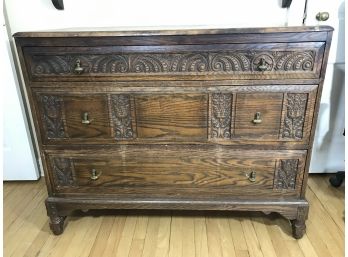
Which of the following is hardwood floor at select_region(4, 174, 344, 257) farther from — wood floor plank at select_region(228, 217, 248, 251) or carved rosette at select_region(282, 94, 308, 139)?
carved rosette at select_region(282, 94, 308, 139)

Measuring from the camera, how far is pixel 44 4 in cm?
161

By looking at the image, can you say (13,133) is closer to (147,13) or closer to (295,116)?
(147,13)

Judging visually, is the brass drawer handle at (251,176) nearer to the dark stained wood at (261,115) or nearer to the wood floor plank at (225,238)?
the dark stained wood at (261,115)

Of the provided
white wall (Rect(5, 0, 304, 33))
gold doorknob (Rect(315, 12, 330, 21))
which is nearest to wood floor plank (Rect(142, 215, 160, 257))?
white wall (Rect(5, 0, 304, 33))

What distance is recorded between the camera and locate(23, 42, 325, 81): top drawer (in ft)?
3.63

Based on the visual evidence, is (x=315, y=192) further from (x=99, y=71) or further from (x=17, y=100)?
(x=17, y=100)

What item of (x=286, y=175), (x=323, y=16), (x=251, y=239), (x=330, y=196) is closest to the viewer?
(x=286, y=175)

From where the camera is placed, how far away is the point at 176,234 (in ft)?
4.84

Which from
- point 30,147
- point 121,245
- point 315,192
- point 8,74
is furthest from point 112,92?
point 315,192


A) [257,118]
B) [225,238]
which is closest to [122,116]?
[257,118]

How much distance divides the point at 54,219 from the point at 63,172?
0.90ft

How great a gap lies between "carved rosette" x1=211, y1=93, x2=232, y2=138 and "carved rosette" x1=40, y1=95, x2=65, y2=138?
0.65m

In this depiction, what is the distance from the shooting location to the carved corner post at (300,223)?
1332 millimetres

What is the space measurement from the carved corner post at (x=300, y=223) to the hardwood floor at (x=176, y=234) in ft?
0.13
